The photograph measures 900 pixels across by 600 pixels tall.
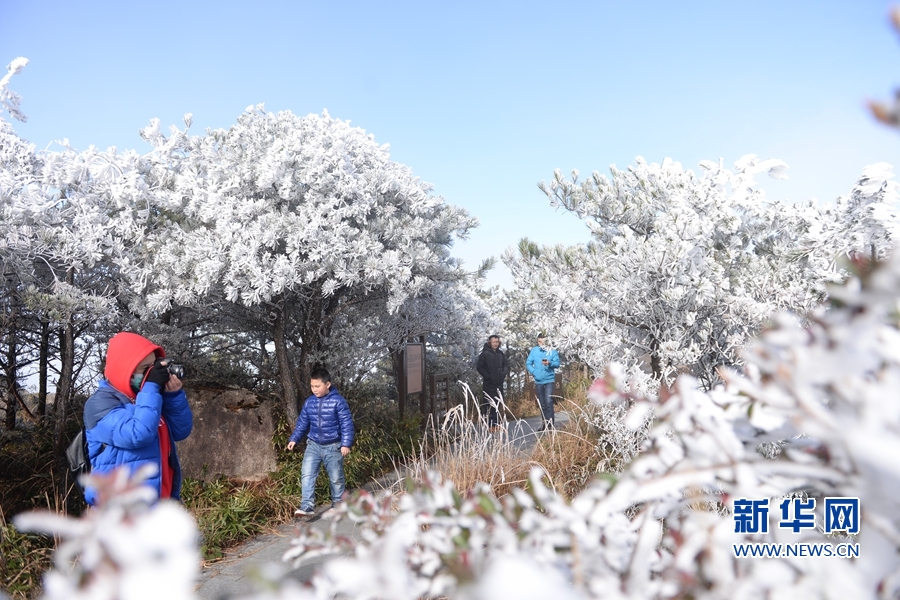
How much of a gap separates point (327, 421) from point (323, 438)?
150 millimetres

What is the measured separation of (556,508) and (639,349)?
4.88 m

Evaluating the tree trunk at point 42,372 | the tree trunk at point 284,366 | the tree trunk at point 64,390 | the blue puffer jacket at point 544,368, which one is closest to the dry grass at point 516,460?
the tree trunk at point 284,366

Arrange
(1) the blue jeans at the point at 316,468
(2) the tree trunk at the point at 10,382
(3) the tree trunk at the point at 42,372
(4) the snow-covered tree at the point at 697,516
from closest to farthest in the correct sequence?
1. (4) the snow-covered tree at the point at 697,516
2. (1) the blue jeans at the point at 316,468
3. (2) the tree trunk at the point at 10,382
4. (3) the tree trunk at the point at 42,372

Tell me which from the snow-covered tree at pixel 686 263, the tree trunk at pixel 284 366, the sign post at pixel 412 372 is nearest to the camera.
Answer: the snow-covered tree at pixel 686 263

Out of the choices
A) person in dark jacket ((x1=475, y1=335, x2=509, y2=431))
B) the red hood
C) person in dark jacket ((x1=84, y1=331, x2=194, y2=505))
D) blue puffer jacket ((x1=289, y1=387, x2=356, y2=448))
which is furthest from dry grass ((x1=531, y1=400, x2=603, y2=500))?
person in dark jacket ((x1=475, y1=335, x2=509, y2=431))

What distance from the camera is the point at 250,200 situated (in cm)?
566

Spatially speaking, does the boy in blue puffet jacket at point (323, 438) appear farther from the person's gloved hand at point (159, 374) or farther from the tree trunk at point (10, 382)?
the tree trunk at point (10, 382)

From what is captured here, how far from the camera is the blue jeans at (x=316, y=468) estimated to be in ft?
17.5

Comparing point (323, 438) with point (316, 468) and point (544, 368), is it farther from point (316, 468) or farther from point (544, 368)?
point (544, 368)

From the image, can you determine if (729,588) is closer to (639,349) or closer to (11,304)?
(639,349)

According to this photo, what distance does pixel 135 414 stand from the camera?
321 cm

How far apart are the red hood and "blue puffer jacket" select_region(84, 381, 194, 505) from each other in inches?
1.6

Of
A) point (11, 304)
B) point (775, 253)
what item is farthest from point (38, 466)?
point (775, 253)

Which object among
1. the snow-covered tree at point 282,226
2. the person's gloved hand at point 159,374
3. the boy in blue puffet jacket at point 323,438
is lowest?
the boy in blue puffet jacket at point 323,438
